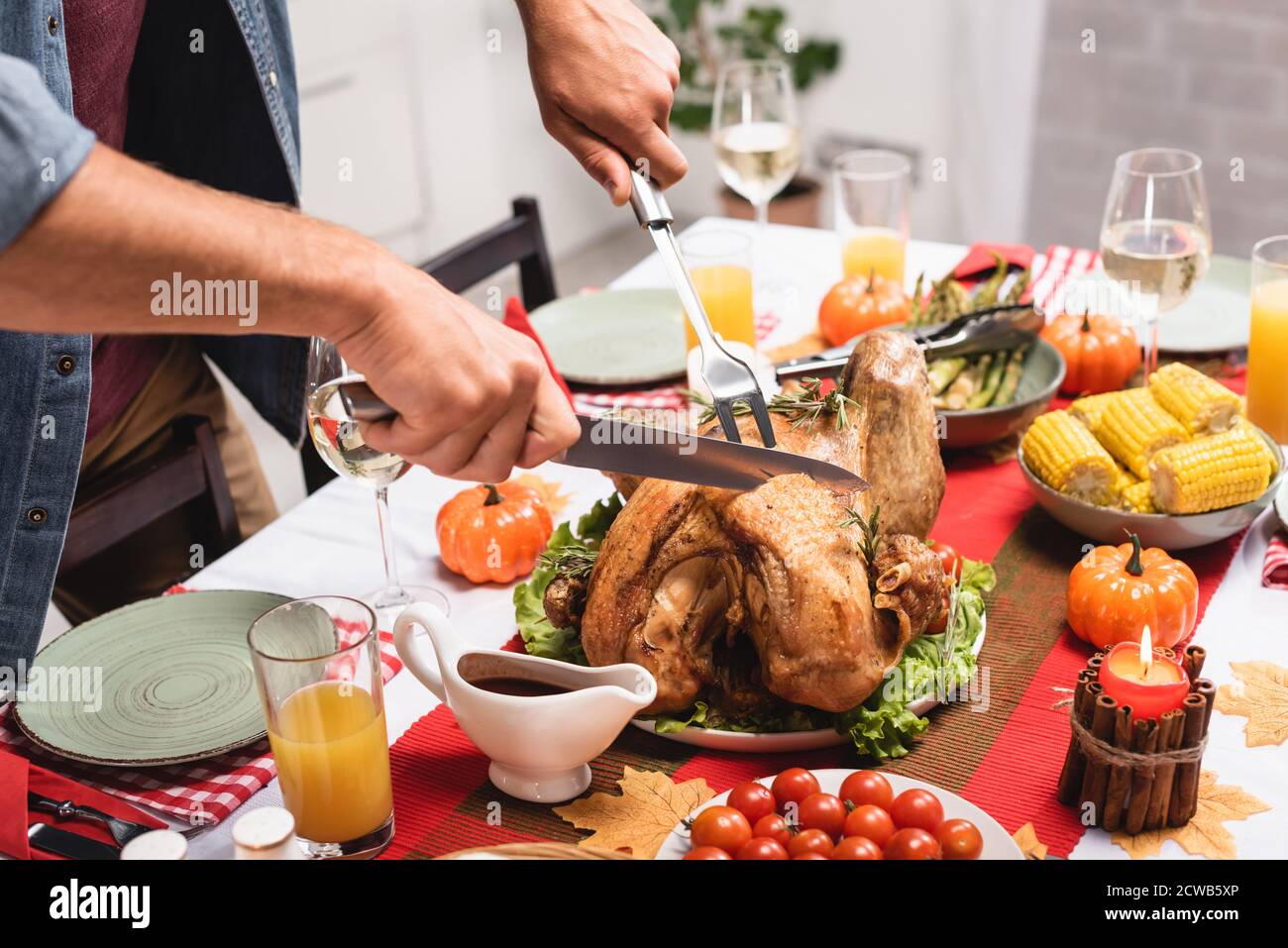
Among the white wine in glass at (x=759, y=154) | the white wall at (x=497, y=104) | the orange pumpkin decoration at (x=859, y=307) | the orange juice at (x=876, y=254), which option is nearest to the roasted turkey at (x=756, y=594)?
the orange pumpkin decoration at (x=859, y=307)

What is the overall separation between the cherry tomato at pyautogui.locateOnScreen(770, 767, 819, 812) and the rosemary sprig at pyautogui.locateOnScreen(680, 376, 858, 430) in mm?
475

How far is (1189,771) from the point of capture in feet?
4.17

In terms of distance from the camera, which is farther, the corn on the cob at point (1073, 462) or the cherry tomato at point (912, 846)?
the corn on the cob at point (1073, 462)

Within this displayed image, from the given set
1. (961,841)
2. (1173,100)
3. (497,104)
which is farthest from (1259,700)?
(497,104)

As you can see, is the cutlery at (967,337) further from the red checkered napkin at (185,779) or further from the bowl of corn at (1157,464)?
the red checkered napkin at (185,779)

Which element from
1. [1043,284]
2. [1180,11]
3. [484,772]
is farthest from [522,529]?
[1180,11]

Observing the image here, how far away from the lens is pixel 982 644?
1.61 m

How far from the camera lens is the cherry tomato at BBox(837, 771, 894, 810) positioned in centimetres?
126

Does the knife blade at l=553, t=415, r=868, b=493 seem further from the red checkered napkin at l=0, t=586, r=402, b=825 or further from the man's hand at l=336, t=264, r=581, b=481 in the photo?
the red checkered napkin at l=0, t=586, r=402, b=825

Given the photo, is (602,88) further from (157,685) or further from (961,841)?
(961,841)

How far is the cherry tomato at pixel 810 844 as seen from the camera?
1173 millimetres

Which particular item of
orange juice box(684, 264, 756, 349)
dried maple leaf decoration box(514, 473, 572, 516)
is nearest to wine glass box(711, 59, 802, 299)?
orange juice box(684, 264, 756, 349)

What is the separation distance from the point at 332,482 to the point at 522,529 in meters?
0.47

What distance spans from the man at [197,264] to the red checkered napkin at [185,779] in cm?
30
